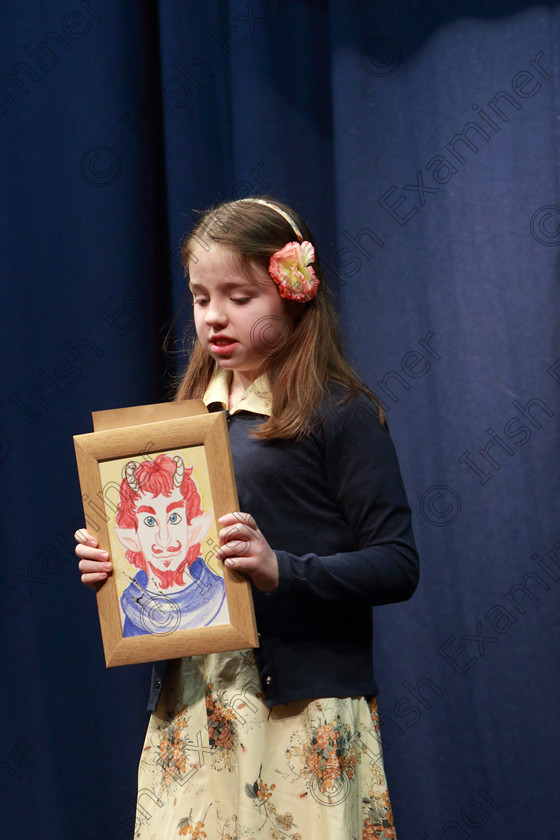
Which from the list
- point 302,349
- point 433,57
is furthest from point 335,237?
point 302,349

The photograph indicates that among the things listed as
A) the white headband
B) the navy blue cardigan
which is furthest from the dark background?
the navy blue cardigan

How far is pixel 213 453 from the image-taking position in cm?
114

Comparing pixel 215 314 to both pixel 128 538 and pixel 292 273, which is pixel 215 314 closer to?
pixel 292 273

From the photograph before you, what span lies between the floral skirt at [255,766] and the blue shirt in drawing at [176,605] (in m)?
0.12

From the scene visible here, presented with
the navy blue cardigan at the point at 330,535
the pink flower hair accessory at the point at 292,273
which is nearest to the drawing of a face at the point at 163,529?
the navy blue cardigan at the point at 330,535

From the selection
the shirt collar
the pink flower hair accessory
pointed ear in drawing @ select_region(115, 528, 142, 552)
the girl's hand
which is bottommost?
the girl's hand

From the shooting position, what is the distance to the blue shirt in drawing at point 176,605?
1.13m

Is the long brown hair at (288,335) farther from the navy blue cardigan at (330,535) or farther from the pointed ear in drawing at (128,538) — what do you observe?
the pointed ear in drawing at (128,538)

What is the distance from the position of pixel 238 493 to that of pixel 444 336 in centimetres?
91

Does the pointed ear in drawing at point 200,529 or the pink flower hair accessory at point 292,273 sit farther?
the pink flower hair accessory at point 292,273

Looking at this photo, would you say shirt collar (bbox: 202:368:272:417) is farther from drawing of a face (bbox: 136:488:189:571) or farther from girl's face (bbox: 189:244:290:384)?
drawing of a face (bbox: 136:488:189:571)

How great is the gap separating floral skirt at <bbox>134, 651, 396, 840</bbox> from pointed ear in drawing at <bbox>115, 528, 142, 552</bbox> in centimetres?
19

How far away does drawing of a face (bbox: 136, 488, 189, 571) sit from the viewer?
116cm

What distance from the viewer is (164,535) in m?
1.16
